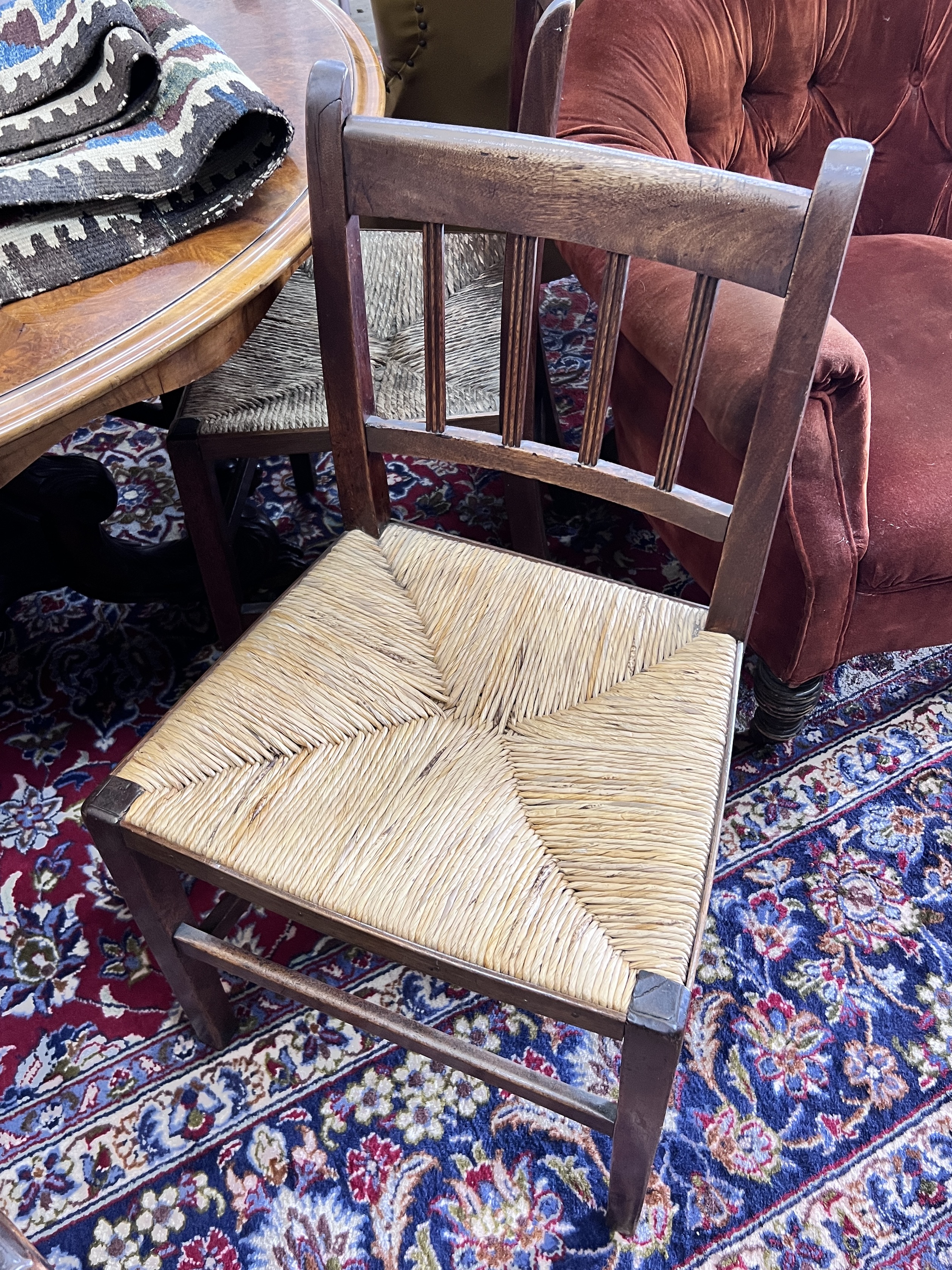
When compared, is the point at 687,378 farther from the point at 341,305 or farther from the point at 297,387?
the point at 297,387

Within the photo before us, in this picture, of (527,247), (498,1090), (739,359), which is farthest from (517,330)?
(498,1090)

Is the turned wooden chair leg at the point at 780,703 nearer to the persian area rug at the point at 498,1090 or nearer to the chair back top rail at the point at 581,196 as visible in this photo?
the persian area rug at the point at 498,1090

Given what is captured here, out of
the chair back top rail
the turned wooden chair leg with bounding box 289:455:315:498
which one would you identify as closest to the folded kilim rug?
the chair back top rail

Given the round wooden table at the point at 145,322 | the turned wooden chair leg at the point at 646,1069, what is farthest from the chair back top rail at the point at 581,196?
the turned wooden chair leg at the point at 646,1069

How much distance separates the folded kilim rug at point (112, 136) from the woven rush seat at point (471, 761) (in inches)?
13.3

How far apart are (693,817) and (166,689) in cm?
87

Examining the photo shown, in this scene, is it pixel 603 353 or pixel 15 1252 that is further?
pixel 603 353

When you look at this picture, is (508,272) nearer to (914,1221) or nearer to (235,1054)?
(235,1054)

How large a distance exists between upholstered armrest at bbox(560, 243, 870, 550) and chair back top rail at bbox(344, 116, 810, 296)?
17 cm

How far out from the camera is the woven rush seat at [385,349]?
108cm

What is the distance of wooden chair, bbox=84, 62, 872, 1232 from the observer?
0.65 metres

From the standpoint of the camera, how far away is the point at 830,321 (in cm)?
89

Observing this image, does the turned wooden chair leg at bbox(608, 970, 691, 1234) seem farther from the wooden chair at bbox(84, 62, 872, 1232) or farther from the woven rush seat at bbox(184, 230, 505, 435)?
the woven rush seat at bbox(184, 230, 505, 435)

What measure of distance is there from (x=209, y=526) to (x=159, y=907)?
511mm
